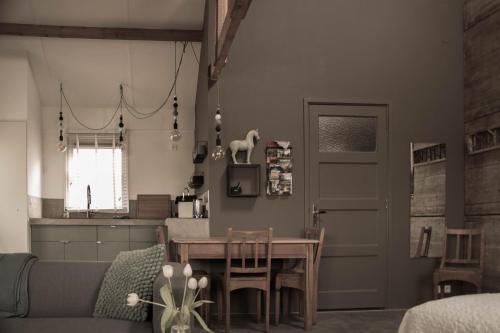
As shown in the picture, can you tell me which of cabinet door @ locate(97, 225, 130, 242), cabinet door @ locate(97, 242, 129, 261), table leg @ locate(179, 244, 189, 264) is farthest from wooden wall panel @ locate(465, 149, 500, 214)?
cabinet door @ locate(97, 242, 129, 261)

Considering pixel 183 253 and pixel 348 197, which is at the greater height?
pixel 348 197

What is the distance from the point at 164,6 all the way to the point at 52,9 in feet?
4.38

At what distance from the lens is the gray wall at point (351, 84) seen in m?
5.77

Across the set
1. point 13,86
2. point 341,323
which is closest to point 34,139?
point 13,86

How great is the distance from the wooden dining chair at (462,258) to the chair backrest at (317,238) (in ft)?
4.18

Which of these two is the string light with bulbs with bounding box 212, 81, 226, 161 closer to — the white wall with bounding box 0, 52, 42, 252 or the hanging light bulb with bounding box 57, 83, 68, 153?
the hanging light bulb with bounding box 57, 83, 68, 153

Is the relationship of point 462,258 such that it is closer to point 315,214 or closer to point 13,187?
point 315,214

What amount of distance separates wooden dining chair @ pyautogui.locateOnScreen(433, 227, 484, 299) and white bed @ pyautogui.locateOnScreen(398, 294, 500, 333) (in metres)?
2.49

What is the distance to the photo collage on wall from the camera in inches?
226

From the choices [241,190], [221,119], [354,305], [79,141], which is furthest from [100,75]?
[354,305]

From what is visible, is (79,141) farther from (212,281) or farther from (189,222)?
(212,281)

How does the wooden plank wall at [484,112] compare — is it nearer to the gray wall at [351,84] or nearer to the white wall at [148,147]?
the gray wall at [351,84]

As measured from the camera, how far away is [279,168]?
18.9ft

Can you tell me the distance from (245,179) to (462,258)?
8.41ft
